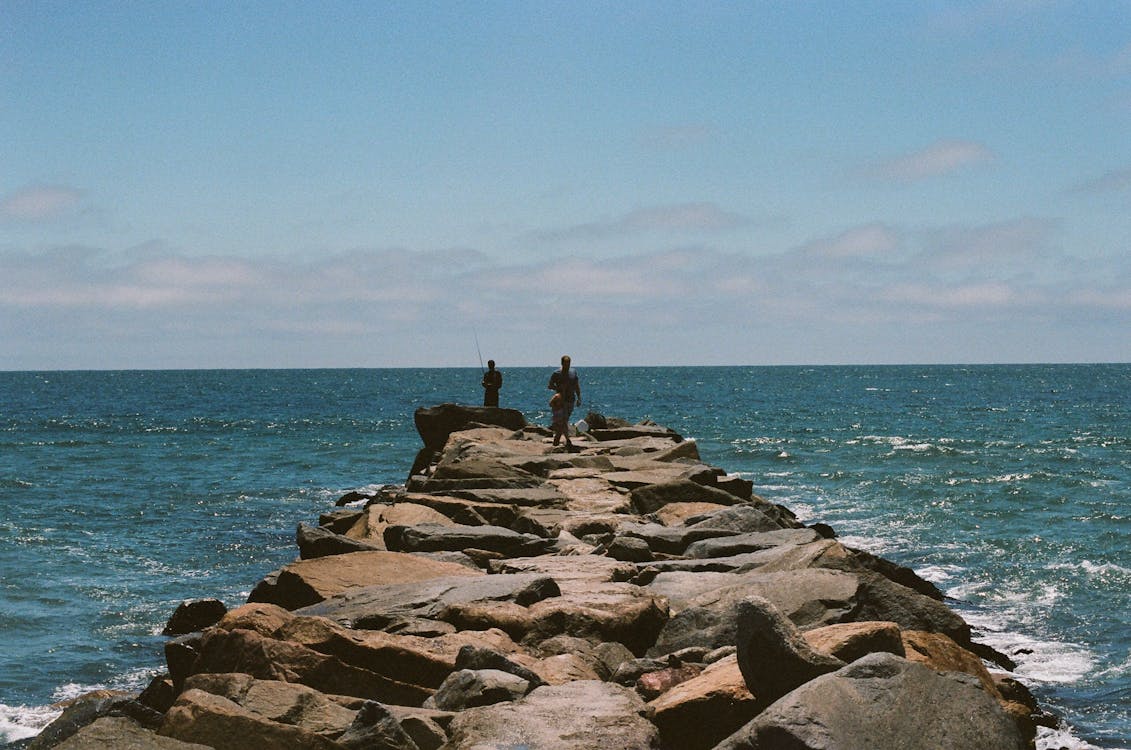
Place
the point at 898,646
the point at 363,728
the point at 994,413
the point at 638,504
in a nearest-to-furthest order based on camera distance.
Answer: the point at 363,728 < the point at 898,646 < the point at 638,504 < the point at 994,413

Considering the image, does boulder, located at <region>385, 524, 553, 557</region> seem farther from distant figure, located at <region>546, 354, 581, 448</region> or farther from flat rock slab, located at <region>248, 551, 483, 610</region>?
distant figure, located at <region>546, 354, 581, 448</region>

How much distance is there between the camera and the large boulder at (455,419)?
931 inches

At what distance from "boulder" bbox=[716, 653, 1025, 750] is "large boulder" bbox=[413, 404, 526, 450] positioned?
1844cm

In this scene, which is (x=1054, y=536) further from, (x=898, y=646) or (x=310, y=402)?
(x=310, y=402)

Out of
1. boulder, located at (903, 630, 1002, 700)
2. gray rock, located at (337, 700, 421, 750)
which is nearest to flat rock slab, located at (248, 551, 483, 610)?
gray rock, located at (337, 700, 421, 750)

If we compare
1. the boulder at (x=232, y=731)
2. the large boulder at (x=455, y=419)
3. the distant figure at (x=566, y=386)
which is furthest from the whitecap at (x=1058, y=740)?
the large boulder at (x=455, y=419)

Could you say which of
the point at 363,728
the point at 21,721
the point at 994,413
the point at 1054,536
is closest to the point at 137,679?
the point at 21,721

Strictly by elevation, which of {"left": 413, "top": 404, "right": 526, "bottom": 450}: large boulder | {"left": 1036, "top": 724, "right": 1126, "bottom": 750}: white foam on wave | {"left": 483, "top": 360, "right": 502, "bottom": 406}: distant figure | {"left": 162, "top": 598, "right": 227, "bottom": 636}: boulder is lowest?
{"left": 1036, "top": 724, "right": 1126, "bottom": 750}: white foam on wave

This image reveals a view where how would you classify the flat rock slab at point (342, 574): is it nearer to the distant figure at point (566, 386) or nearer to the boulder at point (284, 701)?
the boulder at point (284, 701)

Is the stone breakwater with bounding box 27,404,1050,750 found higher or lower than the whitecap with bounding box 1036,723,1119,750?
higher

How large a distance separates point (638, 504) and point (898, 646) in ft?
25.0

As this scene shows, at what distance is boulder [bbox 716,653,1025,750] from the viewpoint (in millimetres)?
4867

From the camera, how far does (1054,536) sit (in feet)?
67.0

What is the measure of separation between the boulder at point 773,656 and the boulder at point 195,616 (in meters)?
7.31
